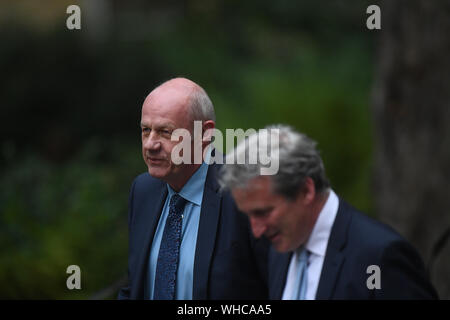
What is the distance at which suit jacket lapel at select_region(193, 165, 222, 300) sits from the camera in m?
2.68

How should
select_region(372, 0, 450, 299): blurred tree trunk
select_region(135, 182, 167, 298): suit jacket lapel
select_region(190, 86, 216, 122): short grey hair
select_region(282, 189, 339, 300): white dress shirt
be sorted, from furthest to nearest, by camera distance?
1. select_region(372, 0, 450, 299): blurred tree trunk
2. select_region(135, 182, 167, 298): suit jacket lapel
3. select_region(190, 86, 216, 122): short grey hair
4. select_region(282, 189, 339, 300): white dress shirt

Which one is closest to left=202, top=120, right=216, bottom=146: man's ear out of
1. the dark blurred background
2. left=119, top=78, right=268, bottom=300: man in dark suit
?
left=119, top=78, right=268, bottom=300: man in dark suit

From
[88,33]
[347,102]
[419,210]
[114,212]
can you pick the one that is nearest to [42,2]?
[88,33]

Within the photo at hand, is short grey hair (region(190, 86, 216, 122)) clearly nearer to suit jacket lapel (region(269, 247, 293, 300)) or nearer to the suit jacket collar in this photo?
the suit jacket collar

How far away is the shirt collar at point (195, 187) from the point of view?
111 inches

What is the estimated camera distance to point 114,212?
6.61m

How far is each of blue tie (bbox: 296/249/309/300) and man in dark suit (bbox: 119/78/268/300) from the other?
0.25 metres

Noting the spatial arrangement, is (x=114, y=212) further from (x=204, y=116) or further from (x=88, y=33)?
(x=88, y=33)

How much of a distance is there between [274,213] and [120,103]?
8265 millimetres

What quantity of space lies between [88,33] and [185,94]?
380 inches

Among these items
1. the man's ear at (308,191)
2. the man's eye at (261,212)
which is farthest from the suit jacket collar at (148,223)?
the man's ear at (308,191)

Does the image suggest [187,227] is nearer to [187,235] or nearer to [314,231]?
[187,235]

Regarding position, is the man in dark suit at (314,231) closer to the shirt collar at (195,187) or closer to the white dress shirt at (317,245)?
the white dress shirt at (317,245)

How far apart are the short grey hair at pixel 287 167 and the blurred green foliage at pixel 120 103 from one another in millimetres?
3713
